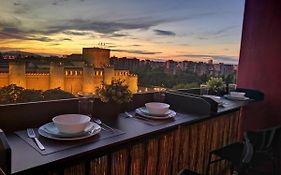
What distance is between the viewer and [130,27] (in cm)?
228

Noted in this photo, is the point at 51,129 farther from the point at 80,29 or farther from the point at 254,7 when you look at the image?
the point at 254,7

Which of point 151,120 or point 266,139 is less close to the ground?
point 151,120

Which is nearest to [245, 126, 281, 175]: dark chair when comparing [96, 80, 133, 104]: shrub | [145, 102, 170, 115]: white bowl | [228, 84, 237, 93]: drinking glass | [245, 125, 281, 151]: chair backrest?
[245, 125, 281, 151]: chair backrest

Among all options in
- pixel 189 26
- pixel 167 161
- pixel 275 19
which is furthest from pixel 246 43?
pixel 167 161

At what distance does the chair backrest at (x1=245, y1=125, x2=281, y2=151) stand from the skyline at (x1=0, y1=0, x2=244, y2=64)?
3.95ft

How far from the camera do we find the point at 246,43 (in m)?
2.74

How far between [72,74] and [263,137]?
1442 mm

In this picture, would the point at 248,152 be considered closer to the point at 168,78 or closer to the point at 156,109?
the point at 156,109

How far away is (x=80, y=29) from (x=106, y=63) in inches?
13.6

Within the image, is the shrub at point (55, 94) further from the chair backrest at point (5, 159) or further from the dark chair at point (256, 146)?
the dark chair at point (256, 146)

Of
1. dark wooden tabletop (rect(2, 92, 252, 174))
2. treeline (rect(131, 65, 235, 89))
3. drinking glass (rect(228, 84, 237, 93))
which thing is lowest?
dark wooden tabletop (rect(2, 92, 252, 174))

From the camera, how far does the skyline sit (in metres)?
1.73

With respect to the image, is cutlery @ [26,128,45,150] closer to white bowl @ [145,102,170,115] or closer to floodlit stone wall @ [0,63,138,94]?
floodlit stone wall @ [0,63,138,94]

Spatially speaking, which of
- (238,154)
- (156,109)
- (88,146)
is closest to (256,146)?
(238,154)
